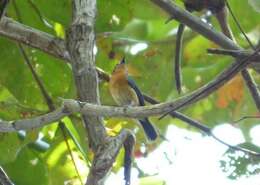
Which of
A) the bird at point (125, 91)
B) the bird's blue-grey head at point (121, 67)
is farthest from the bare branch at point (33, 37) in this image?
the bird's blue-grey head at point (121, 67)

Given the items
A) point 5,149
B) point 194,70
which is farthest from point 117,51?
point 5,149

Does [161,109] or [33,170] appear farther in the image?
[33,170]

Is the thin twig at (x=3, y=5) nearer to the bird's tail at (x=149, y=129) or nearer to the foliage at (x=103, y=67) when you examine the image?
the foliage at (x=103, y=67)

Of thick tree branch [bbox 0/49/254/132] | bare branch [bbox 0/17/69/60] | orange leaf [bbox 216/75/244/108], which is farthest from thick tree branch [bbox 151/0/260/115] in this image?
orange leaf [bbox 216/75/244/108]

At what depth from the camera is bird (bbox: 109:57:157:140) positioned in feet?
8.25

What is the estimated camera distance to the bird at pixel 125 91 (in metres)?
2.52

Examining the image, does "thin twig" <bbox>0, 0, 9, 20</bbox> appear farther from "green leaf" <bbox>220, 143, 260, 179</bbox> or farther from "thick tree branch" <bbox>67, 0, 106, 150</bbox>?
"green leaf" <bbox>220, 143, 260, 179</bbox>

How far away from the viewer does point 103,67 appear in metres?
2.56

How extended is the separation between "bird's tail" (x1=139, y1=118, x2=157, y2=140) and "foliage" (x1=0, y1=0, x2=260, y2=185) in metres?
0.08

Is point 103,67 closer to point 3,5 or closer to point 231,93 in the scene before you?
point 231,93

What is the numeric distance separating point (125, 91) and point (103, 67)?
0.72 feet

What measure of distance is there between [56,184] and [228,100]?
0.90 m

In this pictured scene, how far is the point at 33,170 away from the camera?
2.16 meters

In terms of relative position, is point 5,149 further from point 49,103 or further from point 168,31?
point 168,31
